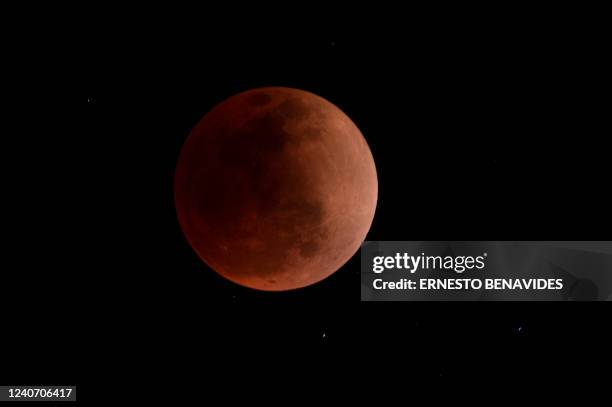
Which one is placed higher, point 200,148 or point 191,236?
point 200,148

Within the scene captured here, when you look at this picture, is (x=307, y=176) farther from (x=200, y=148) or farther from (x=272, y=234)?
(x=200, y=148)

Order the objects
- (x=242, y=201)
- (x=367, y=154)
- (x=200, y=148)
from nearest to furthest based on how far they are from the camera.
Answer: (x=242, y=201), (x=200, y=148), (x=367, y=154)

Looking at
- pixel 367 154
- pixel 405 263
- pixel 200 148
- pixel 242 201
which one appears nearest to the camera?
pixel 242 201

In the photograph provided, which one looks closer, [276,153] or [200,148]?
[276,153]

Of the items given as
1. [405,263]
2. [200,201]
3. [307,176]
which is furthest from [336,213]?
[405,263]

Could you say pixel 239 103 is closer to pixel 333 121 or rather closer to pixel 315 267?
pixel 333 121

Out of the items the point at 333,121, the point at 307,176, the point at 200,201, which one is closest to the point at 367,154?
the point at 333,121

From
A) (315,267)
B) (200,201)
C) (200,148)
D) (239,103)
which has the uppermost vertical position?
(239,103)
